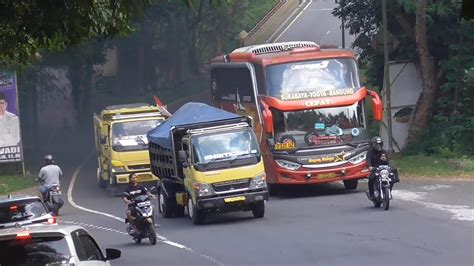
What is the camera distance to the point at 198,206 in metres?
23.0

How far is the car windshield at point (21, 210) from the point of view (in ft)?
55.1

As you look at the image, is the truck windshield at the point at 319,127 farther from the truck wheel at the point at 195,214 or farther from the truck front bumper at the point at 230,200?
the truck front bumper at the point at 230,200

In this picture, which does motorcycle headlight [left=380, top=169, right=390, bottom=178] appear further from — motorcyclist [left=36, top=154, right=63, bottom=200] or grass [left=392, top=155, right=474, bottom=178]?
motorcyclist [left=36, top=154, right=63, bottom=200]

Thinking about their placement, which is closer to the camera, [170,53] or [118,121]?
[118,121]

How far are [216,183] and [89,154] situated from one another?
30.2 m

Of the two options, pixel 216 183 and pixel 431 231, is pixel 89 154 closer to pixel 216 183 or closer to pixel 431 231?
pixel 216 183

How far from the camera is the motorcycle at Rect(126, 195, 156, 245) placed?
20.7 metres

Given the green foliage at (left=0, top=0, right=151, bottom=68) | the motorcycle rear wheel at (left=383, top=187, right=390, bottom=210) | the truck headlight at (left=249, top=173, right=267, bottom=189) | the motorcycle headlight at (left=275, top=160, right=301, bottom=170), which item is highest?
the green foliage at (left=0, top=0, right=151, bottom=68)

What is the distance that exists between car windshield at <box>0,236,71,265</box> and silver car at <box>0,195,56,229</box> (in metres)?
6.44

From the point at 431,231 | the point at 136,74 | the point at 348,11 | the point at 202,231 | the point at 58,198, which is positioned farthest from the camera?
the point at 136,74

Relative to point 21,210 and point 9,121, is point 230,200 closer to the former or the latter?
point 21,210

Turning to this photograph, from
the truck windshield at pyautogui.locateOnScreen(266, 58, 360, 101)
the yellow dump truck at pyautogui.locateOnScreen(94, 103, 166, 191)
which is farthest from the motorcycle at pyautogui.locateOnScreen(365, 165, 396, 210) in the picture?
the yellow dump truck at pyautogui.locateOnScreen(94, 103, 166, 191)

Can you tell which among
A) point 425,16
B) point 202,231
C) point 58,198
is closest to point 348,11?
point 425,16

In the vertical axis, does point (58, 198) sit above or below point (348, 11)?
below
